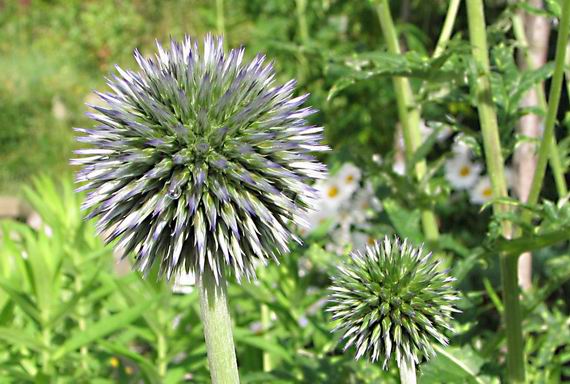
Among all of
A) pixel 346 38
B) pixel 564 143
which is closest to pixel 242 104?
pixel 564 143

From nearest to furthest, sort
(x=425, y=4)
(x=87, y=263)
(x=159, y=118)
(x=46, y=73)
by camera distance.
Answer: (x=159, y=118) < (x=87, y=263) < (x=425, y=4) < (x=46, y=73)

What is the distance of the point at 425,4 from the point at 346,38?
16.2 inches

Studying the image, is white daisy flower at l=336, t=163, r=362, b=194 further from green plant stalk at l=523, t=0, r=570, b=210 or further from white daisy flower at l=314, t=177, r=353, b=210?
green plant stalk at l=523, t=0, r=570, b=210

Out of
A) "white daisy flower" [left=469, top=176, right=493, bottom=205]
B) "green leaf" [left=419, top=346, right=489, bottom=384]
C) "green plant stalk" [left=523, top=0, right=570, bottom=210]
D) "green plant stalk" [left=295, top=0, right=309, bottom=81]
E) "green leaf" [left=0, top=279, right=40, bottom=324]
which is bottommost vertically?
"green leaf" [left=419, top=346, right=489, bottom=384]

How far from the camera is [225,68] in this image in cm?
91

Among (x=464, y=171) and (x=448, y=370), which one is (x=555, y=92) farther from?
(x=464, y=171)

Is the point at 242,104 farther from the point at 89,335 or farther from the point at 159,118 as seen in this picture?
the point at 89,335

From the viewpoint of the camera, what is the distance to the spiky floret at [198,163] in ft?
2.80

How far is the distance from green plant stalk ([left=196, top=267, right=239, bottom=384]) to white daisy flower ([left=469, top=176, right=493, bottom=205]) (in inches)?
63.4

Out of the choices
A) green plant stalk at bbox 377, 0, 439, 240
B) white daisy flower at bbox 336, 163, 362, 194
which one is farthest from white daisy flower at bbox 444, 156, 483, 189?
green plant stalk at bbox 377, 0, 439, 240

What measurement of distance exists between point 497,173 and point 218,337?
680 millimetres

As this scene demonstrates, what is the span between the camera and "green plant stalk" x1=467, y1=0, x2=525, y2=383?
1.22 meters

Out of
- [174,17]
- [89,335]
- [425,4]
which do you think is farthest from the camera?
[174,17]

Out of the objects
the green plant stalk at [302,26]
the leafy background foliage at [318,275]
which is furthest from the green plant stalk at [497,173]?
the green plant stalk at [302,26]
